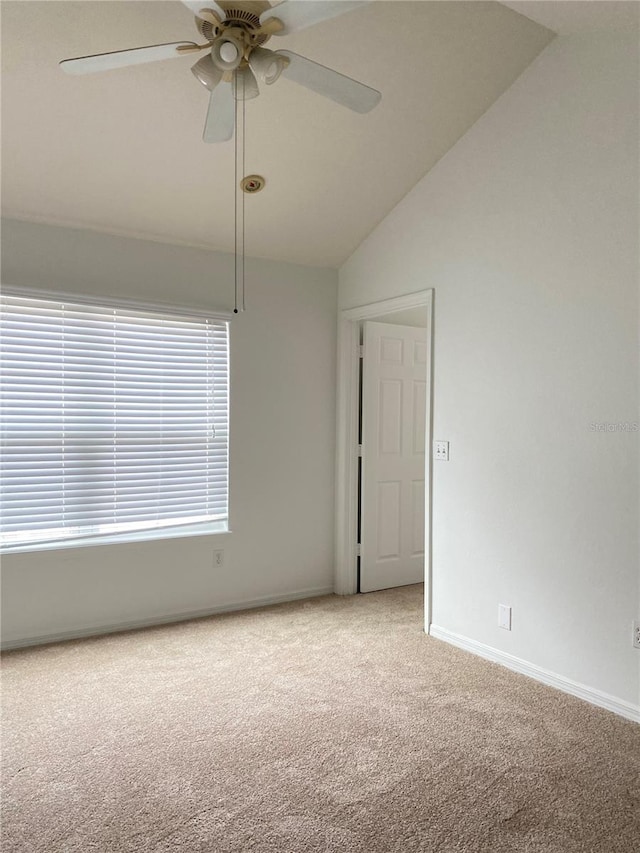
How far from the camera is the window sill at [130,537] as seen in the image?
3544mm

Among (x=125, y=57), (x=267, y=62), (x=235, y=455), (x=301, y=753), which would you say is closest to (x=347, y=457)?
(x=235, y=455)

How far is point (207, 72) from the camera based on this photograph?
198 centimetres

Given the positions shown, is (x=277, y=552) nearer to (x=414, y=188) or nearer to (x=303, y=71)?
(x=414, y=188)

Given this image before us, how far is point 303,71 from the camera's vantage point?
196 cm

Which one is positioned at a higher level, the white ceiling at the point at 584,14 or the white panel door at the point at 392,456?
the white ceiling at the point at 584,14

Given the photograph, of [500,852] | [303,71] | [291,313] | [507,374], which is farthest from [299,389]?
[500,852]

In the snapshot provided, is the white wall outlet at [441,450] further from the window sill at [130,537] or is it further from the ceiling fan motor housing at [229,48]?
the ceiling fan motor housing at [229,48]

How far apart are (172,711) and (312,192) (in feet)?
9.49

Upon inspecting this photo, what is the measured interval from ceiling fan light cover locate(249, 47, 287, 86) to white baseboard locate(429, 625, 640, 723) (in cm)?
282

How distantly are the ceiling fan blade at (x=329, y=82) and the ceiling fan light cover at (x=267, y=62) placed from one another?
0.02m

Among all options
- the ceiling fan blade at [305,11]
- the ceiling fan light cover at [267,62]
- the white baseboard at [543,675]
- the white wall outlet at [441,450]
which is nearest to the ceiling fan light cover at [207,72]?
the ceiling fan light cover at [267,62]

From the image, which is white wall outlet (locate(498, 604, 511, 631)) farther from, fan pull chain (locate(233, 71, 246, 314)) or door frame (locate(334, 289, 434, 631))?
fan pull chain (locate(233, 71, 246, 314))

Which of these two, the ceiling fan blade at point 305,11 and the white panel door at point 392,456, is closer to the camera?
the ceiling fan blade at point 305,11

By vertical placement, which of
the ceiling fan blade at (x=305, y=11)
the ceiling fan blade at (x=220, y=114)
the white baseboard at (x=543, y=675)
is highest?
the ceiling fan blade at (x=305, y=11)
